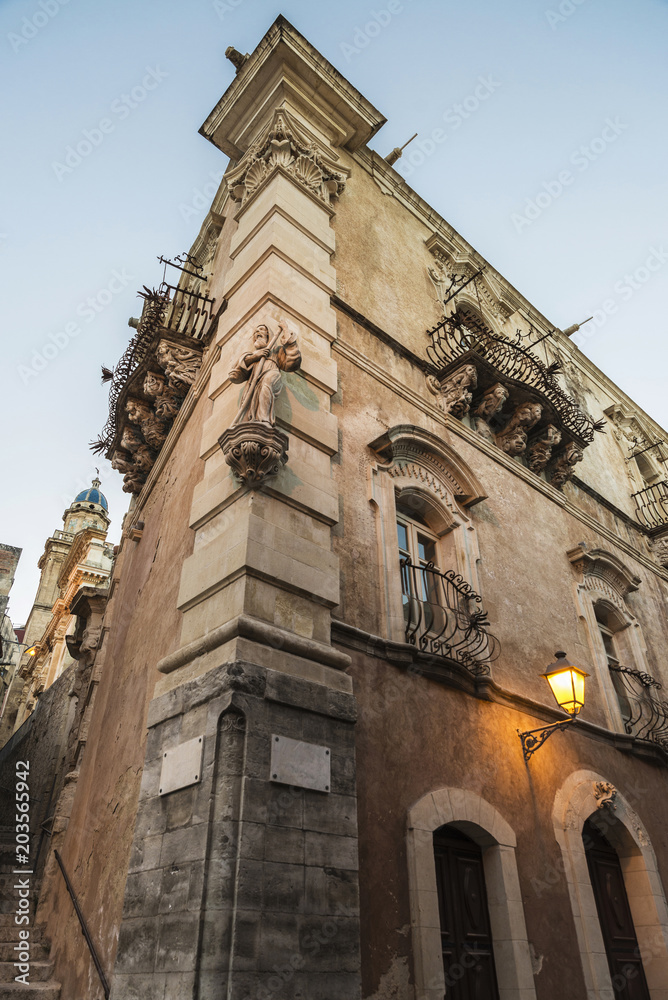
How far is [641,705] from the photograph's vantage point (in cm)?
1069

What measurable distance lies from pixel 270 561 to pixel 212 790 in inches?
74.5

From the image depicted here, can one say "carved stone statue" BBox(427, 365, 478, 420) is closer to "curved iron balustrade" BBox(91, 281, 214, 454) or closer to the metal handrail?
"curved iron balustrade" BBox(91, 281, 214, 454)

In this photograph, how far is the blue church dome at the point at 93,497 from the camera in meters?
50.0

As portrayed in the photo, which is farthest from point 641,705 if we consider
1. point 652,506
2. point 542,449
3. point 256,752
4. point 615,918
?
point 256,752

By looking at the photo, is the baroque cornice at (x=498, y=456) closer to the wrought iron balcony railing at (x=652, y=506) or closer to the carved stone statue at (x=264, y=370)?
the wrought iron balcony railing at (x=652, y=506)

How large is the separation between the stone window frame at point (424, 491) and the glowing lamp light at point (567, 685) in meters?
1.43

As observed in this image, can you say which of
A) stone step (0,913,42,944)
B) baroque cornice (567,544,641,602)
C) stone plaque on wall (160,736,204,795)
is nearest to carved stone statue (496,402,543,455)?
baroque cornice (567,544,641,602)

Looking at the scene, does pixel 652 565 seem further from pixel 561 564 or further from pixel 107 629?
pixel 107 629

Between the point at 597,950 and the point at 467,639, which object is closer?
the point at 597,950

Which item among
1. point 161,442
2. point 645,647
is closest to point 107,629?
point 161,442

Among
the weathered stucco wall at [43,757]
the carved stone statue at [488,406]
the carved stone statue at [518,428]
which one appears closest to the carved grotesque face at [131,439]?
the weathered stucco wall at [43,757]

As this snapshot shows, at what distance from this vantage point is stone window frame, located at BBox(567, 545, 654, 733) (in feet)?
32.6

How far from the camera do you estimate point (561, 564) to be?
10.6 m

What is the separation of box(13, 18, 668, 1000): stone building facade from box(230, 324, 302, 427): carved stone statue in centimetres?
4
